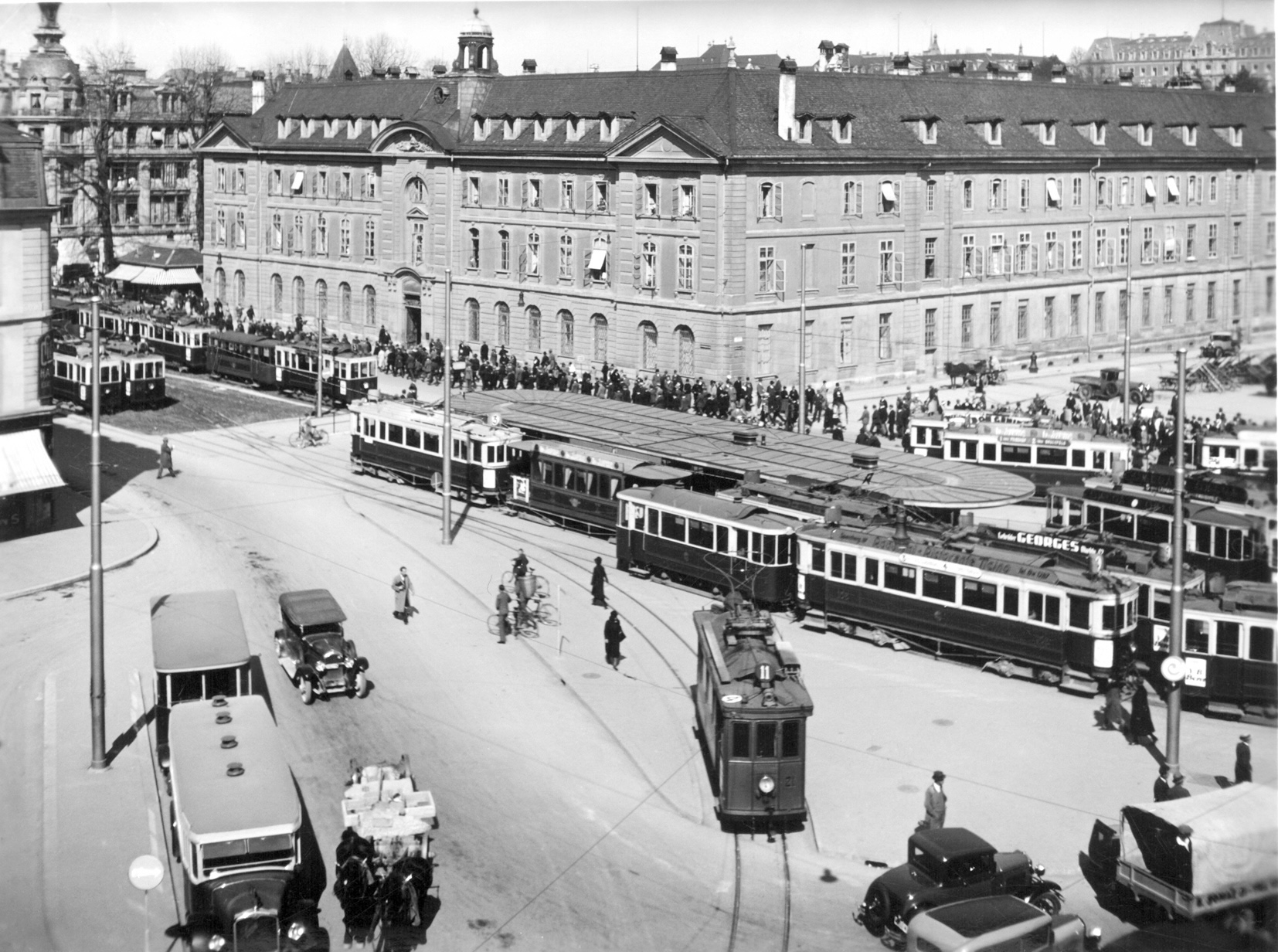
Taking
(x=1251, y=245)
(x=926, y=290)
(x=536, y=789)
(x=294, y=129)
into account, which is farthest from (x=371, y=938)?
(x=294, y=129)

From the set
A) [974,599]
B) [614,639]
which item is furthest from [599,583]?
[974,599]

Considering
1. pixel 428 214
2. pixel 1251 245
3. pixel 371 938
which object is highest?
pixel 428 214

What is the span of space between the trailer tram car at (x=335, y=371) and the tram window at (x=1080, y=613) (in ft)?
124

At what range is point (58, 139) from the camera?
212 ft

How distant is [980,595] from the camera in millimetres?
35156

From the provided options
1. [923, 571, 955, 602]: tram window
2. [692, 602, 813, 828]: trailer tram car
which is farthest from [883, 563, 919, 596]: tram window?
[692, 602, 813, 828]: trailer tram car

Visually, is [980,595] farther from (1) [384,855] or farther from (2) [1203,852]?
(1) [384,855]

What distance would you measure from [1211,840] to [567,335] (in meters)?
54.1

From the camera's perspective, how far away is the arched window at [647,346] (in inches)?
2763

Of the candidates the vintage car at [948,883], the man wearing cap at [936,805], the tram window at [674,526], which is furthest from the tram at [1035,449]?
the vintage car at [948,883]

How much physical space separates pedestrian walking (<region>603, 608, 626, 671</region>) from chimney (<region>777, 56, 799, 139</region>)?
37.7 m

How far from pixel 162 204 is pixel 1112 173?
53.0m

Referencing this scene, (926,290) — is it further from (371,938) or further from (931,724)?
(371,938)

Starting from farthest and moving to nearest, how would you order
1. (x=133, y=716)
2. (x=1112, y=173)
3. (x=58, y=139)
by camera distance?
(x=1112, y=173), (x=58, y=139), (x=133, y=716)
